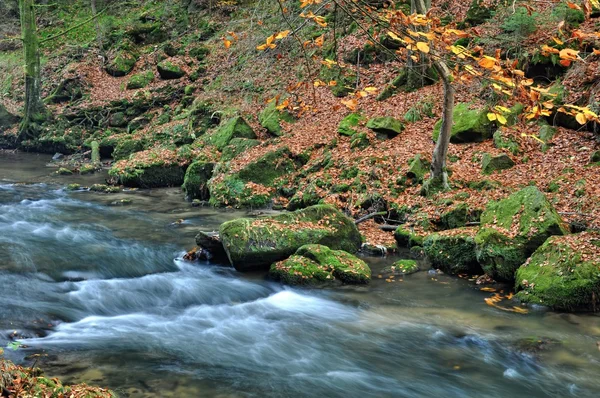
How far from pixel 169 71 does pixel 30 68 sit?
551cm

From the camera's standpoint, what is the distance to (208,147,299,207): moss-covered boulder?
13203 mm

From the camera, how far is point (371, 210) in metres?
11.4

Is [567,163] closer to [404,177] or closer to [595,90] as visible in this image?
[595,90]

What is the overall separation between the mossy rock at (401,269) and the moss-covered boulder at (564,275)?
1.75 meters

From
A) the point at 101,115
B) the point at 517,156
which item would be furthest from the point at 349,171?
the point at 101,115

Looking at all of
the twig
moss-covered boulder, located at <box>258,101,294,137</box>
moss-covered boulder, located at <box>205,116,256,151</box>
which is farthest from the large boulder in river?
moss-covered boulder, located at <box>205,116,256,151</box>

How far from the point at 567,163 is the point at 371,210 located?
4042 millimetres

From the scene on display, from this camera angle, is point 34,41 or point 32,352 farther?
point 34,41

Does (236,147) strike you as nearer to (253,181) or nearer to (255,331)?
(253,181)

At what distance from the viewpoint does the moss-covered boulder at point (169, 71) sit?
75.8ft

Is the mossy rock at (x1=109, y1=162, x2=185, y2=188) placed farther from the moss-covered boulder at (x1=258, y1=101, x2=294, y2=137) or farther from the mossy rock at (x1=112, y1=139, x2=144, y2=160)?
the moss-covered boulder at (x1=258, y1=101, x2=294, y2=137)

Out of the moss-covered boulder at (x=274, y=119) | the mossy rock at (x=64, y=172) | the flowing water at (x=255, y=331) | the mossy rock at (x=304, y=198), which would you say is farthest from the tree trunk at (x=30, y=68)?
the mossy rock at (x=304, y=198)

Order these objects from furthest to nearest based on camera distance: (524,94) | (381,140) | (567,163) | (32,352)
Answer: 1. (381,140)
2. (567,163)
3. (32,352)
4. (524,94)

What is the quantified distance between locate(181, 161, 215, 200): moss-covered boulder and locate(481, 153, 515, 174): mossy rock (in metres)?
7.24
